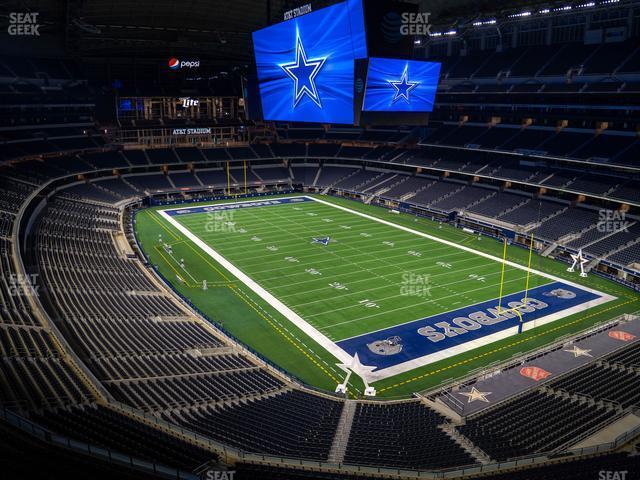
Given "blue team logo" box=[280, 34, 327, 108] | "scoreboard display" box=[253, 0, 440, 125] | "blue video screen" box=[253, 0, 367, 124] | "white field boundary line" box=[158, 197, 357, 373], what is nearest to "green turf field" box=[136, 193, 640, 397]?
"white field boundary line" box=[158, 197, 357, 373]

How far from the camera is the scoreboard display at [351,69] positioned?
94.4 ft

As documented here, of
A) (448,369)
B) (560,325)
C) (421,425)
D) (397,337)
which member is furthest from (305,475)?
(560,325)

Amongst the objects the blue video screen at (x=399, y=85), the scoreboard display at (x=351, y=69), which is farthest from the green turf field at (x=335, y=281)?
the blue video screen at (x=399, y=85)

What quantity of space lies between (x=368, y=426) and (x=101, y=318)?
13.3 meters

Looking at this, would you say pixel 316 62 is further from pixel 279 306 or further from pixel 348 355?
pixel 348 355

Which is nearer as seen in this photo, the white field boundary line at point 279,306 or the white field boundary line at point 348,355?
the white field boundary line at point 348,355

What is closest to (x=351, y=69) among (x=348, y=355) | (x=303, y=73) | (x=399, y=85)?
(x=399, y=85)

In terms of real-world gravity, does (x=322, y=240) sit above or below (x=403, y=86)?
below

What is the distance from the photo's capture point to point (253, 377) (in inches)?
781

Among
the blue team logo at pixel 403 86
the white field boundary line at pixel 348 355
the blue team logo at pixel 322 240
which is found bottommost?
the white field boundary line at pixel 348 355

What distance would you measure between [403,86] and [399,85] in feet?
1.39

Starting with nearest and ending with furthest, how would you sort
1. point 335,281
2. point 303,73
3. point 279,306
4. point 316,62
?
point 279,306
point 316,62
point 335,281
point 303,73

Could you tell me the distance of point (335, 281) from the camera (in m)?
32.2

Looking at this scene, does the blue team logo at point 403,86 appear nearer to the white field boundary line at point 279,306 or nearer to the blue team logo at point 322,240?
the blue team logo at point 322,240
